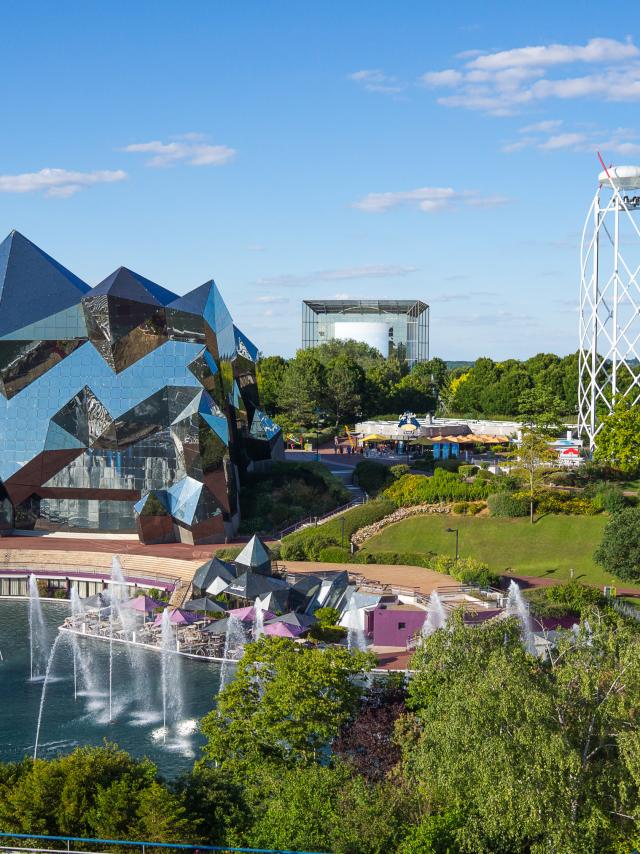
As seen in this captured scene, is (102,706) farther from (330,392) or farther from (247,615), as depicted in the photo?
(330,392)

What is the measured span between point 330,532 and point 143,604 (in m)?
14.6

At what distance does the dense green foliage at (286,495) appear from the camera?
209ft

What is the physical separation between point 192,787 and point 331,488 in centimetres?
4288

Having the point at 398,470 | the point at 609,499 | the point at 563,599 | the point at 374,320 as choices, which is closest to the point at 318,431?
the point at 398,470

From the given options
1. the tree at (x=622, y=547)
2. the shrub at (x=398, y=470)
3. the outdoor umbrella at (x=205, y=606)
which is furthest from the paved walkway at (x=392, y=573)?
the shrub at (x=398, y=470)

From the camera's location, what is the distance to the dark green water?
33.8 meters

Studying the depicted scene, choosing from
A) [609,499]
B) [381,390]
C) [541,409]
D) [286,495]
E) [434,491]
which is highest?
[381,390]

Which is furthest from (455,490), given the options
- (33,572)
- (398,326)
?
(398,326)

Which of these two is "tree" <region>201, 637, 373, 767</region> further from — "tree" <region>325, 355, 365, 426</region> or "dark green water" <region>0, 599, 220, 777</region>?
"tree" <region>325, 355, 365, 426</region>

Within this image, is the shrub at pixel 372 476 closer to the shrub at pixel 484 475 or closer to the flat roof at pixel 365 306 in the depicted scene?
the shrub at pixel 484 475

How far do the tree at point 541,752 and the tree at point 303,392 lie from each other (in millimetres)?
72685

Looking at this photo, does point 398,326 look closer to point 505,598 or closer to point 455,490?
point 455,490

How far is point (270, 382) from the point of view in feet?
360

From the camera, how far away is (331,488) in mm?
67188
